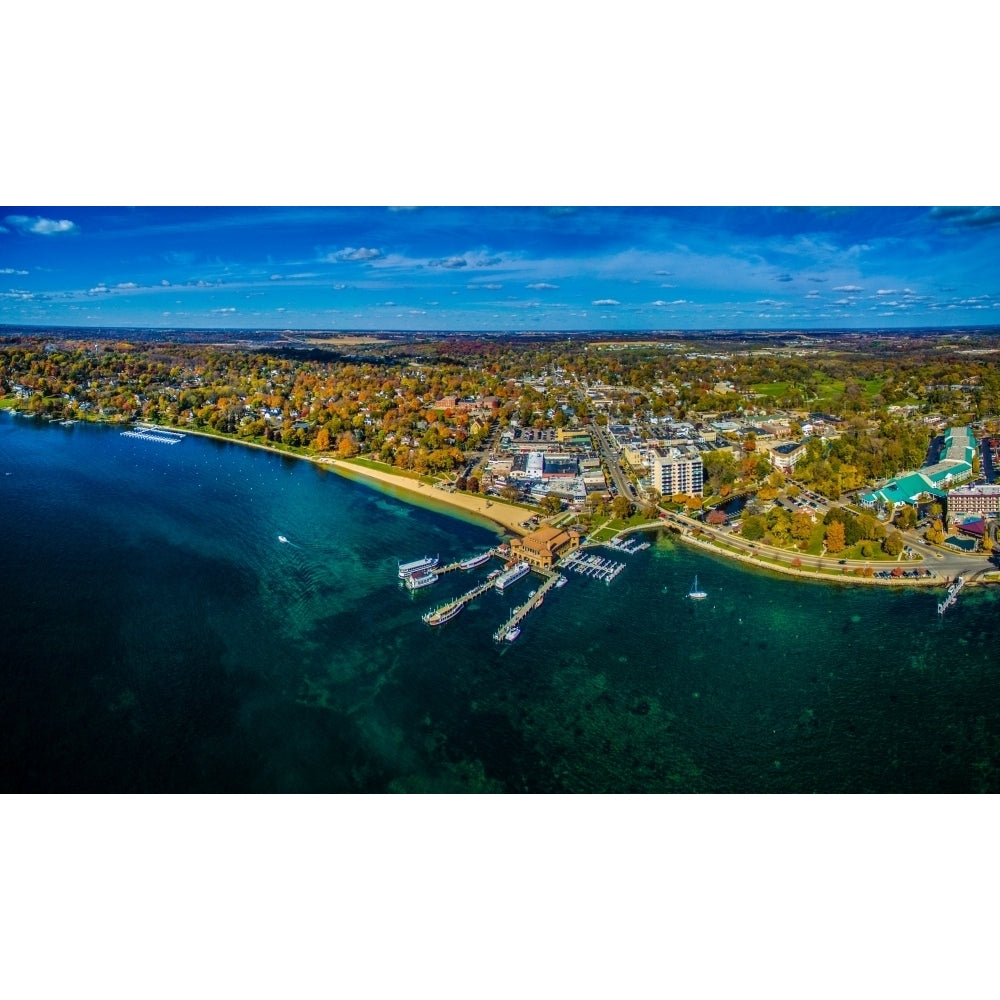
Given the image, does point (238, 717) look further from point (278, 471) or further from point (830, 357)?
point (830, 357)

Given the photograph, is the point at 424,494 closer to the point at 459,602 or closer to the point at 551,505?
the point at 551,505

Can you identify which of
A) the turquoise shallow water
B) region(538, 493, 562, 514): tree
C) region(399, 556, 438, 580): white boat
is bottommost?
the turquoise shallow water

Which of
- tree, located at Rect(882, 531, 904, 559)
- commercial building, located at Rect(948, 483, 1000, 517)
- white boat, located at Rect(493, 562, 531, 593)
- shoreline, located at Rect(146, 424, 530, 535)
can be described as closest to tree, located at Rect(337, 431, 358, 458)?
shoreline, located at Rect(146, 424, 530, 535)

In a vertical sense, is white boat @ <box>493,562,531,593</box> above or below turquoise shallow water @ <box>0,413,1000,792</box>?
above

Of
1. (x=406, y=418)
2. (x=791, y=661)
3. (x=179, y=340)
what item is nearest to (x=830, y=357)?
(x=406, y=418)

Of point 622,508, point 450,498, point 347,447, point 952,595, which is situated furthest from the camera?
point 347,447

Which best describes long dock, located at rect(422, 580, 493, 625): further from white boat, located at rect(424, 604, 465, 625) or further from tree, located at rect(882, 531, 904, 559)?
tree, located at rect(882, 531, 904, 559)

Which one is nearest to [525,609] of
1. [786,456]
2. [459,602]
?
[459,602]
